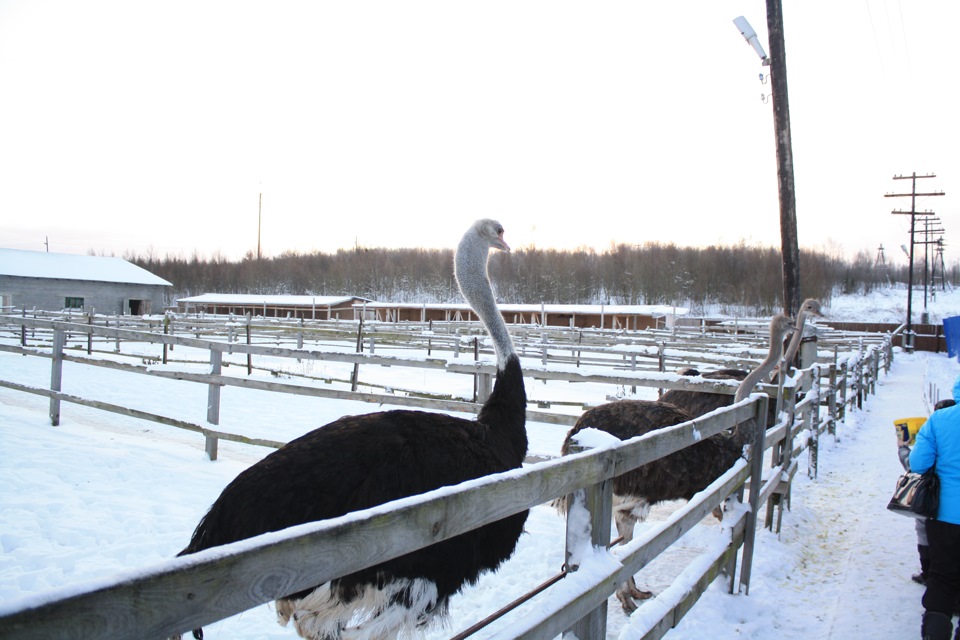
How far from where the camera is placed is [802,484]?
20.2 feet

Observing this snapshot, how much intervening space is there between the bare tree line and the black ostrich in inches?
2135

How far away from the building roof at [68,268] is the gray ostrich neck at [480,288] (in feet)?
140

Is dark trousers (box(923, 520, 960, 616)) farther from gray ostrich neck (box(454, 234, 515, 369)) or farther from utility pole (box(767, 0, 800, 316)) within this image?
utility pole (box(767, 0, 800, 316))

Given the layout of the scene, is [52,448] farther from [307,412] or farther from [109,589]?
[109,589]

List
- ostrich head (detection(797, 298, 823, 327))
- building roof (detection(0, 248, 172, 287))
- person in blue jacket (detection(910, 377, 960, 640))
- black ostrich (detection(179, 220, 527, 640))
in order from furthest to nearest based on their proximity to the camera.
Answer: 1. building roof (detection(0, 248, 172, 287))
2. ostrich head (detection(797, 298, 823, 327))
3. person in blue jacket (detection(910, 377, 960, 640))
4. black ostrich (detection(179, 220, 527, 640))

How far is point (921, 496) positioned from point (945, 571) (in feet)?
1.18

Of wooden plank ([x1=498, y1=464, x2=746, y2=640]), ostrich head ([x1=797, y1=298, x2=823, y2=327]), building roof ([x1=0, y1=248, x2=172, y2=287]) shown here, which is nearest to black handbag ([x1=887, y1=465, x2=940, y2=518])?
wooden plank ([x1=498, y1=464, x2=746, y2=640])

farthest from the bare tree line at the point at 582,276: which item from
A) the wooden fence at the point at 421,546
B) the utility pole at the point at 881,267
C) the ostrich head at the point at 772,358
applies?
the wooden fence at the point at 421,546

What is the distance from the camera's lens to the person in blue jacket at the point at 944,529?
297 cm

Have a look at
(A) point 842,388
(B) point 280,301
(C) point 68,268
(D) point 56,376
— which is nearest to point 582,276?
(B) point 280,301

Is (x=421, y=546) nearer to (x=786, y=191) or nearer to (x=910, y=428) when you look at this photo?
(x=910, y=428)

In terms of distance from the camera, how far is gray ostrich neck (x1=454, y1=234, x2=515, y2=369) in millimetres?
3285

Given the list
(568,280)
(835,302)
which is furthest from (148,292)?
(835,302)

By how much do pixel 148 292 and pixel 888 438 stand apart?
43692 millimetres
